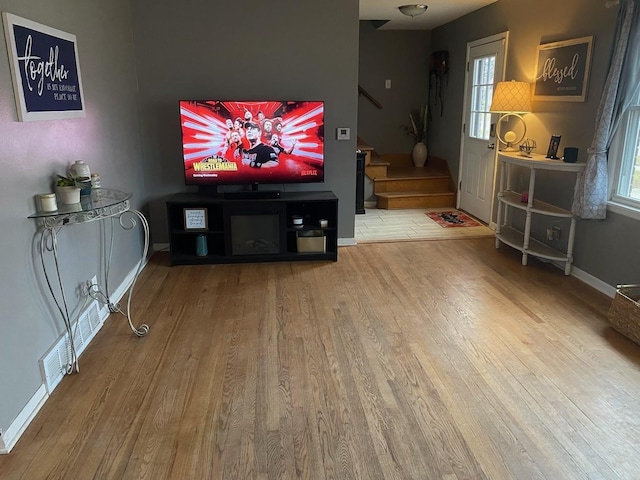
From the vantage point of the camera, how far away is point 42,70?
2408 mm

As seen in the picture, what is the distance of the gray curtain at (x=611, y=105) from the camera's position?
3131 mm

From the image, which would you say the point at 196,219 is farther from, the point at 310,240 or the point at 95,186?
the point at 95,186

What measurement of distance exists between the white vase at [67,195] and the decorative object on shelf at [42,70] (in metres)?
0.35

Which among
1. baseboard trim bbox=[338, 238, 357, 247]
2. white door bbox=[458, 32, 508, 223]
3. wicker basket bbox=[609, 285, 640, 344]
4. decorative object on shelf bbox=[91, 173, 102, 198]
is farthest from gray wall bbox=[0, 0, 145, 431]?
white door bbox=[458, 32, 508, 223]

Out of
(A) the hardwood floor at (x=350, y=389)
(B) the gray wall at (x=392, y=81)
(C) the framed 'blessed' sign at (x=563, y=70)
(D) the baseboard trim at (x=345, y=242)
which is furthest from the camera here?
(B) the gray wall at (x=392, y=81)

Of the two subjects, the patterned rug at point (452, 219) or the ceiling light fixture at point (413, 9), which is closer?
the ceiling light fixture at point (413, 9)

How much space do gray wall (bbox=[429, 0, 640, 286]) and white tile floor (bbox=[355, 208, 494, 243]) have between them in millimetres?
1022

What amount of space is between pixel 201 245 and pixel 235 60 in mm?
1619

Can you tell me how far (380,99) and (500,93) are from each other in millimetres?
3083

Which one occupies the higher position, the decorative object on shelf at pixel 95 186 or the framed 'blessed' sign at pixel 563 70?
the framed 'blessed' sign at pixel 563 70

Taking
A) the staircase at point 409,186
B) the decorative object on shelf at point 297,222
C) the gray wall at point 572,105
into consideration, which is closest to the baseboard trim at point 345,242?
the decorative object on shelf at point 297,222

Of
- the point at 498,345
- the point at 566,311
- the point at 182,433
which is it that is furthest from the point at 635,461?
the point at 182,433

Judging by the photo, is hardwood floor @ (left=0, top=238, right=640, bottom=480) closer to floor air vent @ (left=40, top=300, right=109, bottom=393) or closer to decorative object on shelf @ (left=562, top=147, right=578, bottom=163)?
floor air vent @ (left=40, top=300, right=109, bottom=393)

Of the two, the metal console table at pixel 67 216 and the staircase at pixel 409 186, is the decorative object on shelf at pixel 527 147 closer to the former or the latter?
the staircase at pixel 409 186
